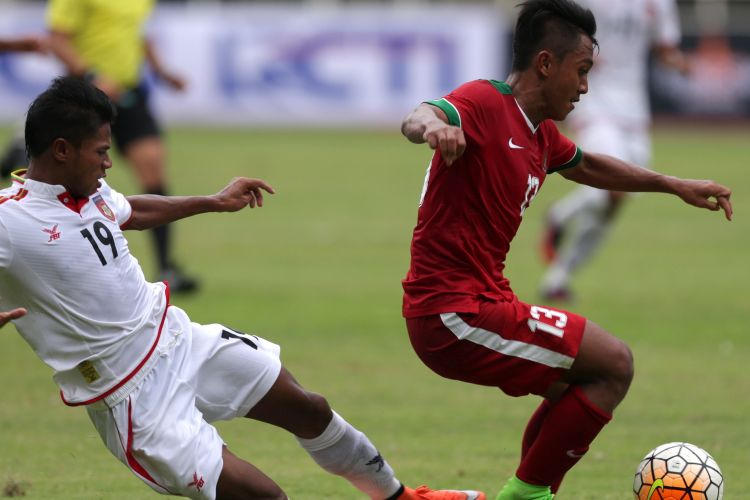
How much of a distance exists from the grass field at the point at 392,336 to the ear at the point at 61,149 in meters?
1.68

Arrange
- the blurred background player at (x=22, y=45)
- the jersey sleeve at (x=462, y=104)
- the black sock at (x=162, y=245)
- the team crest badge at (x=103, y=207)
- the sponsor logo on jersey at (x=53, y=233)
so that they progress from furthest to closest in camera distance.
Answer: the black sock at (x=162, y=245) < the blurred background player at (x=22, y=45) < the jersey sleeve at (x=462, y=104) < the team crest badge at (x=103, y=207) < the sponsor logo on jersey at (x=53, y=233)

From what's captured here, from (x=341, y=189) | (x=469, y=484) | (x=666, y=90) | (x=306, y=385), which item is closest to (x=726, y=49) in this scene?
(x=666, y=90)

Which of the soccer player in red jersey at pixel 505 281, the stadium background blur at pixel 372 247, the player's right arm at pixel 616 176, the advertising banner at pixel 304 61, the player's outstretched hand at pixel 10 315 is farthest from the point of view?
the advertising banner at pixel 304 61

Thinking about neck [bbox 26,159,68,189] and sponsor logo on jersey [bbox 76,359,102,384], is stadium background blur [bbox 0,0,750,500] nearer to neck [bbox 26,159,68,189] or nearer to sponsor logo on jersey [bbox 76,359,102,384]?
sponsor logo on jersey [bbox 76,359,102,384]

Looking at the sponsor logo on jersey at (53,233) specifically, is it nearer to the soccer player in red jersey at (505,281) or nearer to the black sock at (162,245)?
the soccer player in red jersey at (505,281)

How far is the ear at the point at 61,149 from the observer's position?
465 cm

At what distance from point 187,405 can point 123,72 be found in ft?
23.2

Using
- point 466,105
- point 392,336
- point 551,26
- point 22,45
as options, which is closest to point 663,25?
point 392,336

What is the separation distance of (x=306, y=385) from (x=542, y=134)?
3.03 m

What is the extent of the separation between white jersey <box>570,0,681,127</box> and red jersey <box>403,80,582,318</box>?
6298 millimetres

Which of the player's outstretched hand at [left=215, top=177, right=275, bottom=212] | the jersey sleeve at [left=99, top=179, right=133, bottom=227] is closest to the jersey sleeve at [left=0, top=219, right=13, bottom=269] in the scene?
the jersey sleeve at [left=99, top=179, right=133, bottom=227]

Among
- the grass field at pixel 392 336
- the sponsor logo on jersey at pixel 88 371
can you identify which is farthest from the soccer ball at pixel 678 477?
the sponsor logo on jersey at pixel 88 371

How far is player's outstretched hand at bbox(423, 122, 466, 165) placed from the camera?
4.52 meters

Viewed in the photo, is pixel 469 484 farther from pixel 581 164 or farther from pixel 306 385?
pixel 306 385
